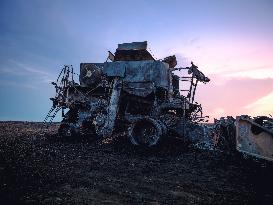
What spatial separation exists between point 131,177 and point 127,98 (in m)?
7.48

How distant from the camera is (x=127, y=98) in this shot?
1405cm

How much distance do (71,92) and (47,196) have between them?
10871 millimetres

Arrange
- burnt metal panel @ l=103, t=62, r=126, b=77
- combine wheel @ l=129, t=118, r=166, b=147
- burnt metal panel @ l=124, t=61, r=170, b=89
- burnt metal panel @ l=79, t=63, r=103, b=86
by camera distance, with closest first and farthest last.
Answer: combine wheel @ l=129, t=118, r=166, b=147 < burnt metal panel @ l=124, t=61, r=170, b=89 < burnt metal panel @ l=103, t=62, r=126, b=77 < burnt metal panel @ l=79, t=63, r=103, b=86

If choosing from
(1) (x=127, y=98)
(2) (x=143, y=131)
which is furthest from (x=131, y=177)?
(1) (x=127, y=98)

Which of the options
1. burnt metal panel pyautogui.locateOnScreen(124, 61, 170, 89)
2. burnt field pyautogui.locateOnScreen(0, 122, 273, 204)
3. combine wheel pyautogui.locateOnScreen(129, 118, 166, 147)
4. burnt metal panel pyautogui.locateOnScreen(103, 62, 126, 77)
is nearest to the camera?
burnt field pyautogui.locateOnScreen(0, 122, 273, 204)

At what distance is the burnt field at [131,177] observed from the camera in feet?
16.8

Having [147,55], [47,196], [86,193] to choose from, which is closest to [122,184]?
[86,193]

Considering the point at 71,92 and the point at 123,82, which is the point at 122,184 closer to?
the point at 123,82

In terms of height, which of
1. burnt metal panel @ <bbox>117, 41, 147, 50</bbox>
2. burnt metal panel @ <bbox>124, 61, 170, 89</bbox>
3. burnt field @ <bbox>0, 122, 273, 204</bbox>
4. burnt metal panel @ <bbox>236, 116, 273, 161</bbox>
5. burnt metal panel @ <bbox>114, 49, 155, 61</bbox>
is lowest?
burnt field @ <bbox>0, 122, 273, 204</bbox>

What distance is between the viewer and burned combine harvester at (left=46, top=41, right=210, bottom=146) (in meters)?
12.5

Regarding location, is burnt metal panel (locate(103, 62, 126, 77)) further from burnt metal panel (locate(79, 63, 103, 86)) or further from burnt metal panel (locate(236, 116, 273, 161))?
burnt metal panel (locate(236, 116, 273, 161))

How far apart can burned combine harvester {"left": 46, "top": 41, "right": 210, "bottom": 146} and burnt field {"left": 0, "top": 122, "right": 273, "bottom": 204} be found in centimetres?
188

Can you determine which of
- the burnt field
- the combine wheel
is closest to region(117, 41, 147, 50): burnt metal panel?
the combine wheel

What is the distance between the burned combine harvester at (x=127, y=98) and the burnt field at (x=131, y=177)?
1885 millimetres
